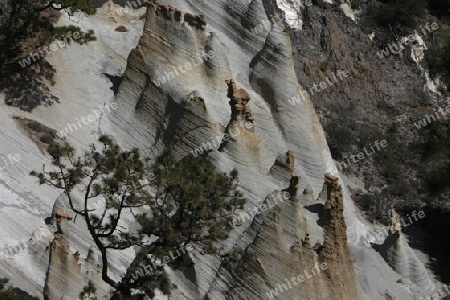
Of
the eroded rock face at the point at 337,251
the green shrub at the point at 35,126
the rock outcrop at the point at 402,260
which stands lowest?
the green shrub at the point at 35,126

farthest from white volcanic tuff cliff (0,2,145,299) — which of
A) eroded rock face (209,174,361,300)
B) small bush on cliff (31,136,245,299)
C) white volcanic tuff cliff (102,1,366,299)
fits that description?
eroded rock face (209,174,361,300)

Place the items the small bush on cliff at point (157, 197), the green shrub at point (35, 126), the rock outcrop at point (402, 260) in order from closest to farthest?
1. the small bush on cliff at point (157, 197)
2. the green shrub at point (35, 126)
3. the rock outcrop at point (402, 260)

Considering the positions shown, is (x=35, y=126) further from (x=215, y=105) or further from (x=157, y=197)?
(x=157, y=197)

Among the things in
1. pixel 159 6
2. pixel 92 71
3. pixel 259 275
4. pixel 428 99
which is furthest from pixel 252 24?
pixel 428 99

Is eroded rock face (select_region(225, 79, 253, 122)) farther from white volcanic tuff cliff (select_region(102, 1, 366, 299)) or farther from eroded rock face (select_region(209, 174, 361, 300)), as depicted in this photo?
eroded rock face (select_region(209, 174, 361, 300))

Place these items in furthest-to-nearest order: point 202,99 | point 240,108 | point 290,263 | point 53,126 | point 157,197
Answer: point 53,126, point 202,99, point 240,108, point 290,263, point 157,197

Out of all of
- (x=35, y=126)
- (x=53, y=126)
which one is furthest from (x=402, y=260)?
(x=35, y=126)

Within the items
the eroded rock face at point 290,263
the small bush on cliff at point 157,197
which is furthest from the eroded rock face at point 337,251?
the small bush on cliff at point 157,197

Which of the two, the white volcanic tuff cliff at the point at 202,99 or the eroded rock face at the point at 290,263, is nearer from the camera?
the eroded rock face at the point at 290,263

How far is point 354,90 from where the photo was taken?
1321 inches

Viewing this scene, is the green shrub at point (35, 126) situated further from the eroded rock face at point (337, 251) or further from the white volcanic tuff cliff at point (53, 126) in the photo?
the eroded rock face at point (337, 251)

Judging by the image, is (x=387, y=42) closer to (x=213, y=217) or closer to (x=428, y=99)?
(x=428, y=99)

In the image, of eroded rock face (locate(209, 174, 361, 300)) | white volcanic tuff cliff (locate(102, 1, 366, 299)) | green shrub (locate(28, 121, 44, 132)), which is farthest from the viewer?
green shrub (locate(28, 121, 44, 132))

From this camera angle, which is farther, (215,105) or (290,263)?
(215,105)
